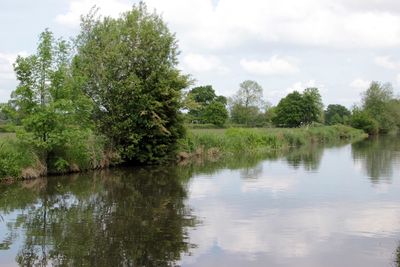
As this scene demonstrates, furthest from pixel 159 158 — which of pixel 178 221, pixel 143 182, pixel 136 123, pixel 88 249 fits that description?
pixel 88 249

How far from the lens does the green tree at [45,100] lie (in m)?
22.1

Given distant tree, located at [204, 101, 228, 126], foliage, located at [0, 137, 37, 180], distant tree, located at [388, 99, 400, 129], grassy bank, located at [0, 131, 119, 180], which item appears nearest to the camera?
foliage, located at [0, 137, 37, 180]

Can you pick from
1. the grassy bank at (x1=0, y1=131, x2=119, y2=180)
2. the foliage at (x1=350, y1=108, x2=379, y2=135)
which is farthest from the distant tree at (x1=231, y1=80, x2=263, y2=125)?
the grassy bank at (x1=0, y1=131, x2=119, y2=180)

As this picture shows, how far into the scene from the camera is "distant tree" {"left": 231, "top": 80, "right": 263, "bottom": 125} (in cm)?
9381

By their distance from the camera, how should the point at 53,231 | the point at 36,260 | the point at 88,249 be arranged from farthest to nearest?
the point at 53,231 → the point at 88,249 → the point at 36,260

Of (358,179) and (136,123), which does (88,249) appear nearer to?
(358,179)

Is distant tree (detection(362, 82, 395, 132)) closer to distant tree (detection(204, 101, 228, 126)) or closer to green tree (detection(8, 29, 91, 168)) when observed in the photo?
distant tree (detection(204, 101, 228, 126))

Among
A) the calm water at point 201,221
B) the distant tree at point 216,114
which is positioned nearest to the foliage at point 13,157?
the calm water at point 201,221

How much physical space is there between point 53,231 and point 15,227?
1.32 m

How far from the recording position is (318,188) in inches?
790

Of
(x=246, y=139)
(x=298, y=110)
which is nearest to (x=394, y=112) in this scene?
(x=298, y=110)

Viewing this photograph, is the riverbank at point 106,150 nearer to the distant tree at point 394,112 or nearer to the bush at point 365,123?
the bush at point 365,123

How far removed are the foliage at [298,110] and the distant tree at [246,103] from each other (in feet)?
22.3

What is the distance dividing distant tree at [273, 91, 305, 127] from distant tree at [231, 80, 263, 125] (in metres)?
6.55
